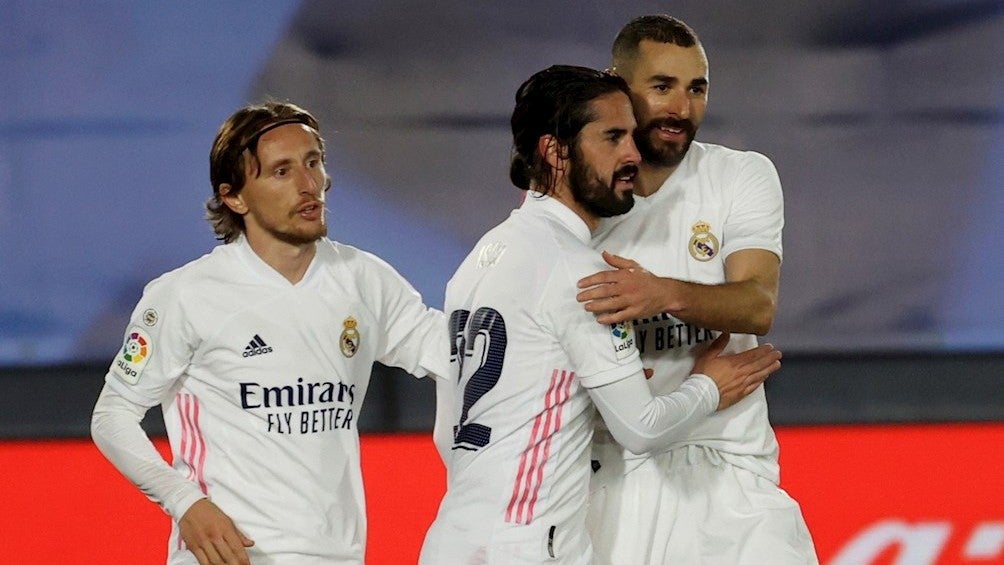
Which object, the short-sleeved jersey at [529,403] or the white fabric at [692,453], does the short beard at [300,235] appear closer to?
the short-sleeved jersey at [529,403]

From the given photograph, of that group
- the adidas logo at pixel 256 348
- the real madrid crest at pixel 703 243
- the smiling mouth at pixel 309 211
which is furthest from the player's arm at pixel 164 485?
the real madrid crest at pixel 703 243

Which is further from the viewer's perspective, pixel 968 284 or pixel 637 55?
pixel 968 284

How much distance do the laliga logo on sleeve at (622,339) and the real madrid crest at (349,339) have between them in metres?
0.59

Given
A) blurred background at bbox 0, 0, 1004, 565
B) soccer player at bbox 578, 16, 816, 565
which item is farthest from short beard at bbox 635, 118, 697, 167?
blurred background at bbox 0, 0, 1004, 565

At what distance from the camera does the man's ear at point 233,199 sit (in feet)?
9.87

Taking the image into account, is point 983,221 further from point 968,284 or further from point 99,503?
point 99,503

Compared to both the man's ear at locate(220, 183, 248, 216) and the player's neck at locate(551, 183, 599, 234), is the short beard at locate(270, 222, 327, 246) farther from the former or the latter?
the player's neck at locate(551, 183, 599, 234)

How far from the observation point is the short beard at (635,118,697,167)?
2990mm

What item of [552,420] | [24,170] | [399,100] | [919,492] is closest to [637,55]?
[552,420]

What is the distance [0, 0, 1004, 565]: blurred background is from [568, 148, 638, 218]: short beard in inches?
111

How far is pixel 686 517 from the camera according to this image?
2936mm

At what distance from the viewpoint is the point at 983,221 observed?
221 inches

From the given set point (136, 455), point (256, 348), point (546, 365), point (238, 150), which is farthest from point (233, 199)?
point (546, 365)

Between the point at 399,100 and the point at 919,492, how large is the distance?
2301 millimetres
